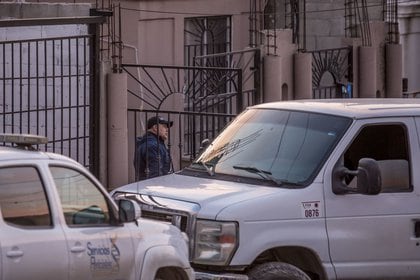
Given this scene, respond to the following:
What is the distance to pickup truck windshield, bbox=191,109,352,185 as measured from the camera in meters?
8.88

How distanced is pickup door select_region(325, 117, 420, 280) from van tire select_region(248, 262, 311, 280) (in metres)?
0.38

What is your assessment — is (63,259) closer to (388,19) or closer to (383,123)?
(383,123)

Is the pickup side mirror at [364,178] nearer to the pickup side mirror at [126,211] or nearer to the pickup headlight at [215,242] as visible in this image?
the pickup headlight at [215,242]

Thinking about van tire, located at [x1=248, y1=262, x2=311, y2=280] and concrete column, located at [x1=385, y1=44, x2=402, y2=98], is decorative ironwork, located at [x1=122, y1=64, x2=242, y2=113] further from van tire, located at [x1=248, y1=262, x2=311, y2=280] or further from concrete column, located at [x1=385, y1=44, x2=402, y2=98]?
van tire, located at [x1=248, y1=262, x2=311, y2=280]

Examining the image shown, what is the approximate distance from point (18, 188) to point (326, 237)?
9.36 feet

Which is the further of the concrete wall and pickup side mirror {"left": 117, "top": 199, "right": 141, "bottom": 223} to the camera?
the concrete wall

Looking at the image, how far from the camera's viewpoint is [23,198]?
6727 mm

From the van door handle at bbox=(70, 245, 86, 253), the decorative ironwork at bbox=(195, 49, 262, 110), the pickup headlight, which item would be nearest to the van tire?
the pickup headlight

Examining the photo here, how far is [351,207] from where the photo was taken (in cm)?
874

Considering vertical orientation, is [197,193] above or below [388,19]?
below

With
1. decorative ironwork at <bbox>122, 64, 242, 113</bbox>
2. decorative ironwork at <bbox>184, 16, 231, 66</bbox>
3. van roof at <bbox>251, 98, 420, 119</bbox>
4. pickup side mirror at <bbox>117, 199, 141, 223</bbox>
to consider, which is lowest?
pickup side mirror at <bbox>117, 199, 141, 223</bbox>

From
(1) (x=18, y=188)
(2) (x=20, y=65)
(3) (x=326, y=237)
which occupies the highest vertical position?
(2) (x=20, y=65)

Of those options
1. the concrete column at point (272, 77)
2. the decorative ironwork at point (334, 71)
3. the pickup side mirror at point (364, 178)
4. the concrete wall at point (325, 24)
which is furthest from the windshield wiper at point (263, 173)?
the concrete wall at point (325, 24)

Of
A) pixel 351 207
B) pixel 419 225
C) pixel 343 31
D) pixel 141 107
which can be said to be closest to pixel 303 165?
pixel 351 207
